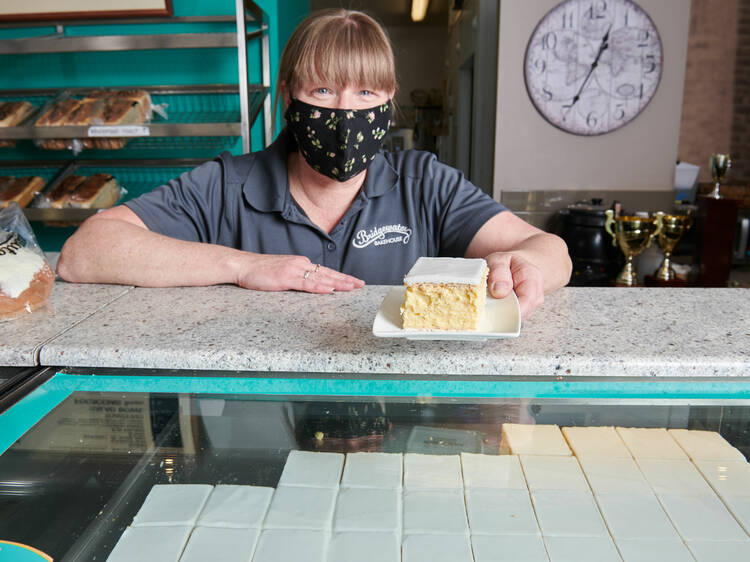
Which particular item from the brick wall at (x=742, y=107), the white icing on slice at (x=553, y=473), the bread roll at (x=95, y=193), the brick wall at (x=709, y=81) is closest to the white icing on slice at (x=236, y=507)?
the white icing on slice at (x=553, y=473)

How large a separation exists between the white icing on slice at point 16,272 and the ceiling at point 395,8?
6.76 metres

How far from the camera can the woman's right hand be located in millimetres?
1195

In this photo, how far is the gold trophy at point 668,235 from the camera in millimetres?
3174

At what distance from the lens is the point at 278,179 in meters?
1.67

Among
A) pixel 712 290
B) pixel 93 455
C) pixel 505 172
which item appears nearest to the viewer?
pixel 93 455

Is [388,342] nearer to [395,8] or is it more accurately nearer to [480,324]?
[480,324]

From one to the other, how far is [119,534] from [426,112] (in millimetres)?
9257

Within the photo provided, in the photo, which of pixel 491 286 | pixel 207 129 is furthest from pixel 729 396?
pixel 207 129

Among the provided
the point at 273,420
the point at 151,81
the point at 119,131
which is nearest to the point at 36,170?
the point at 151,81

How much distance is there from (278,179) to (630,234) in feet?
7.45

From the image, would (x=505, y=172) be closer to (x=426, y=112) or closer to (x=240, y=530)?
(x=240, y=530)

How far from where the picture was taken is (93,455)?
86 cm

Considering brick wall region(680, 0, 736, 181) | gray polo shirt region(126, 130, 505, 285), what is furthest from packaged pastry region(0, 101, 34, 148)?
brick wall region(680, 0, 736, 181)

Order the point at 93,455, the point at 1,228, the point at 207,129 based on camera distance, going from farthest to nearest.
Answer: the point at 207,129 < the point at 1,228 < the point at 93,455
